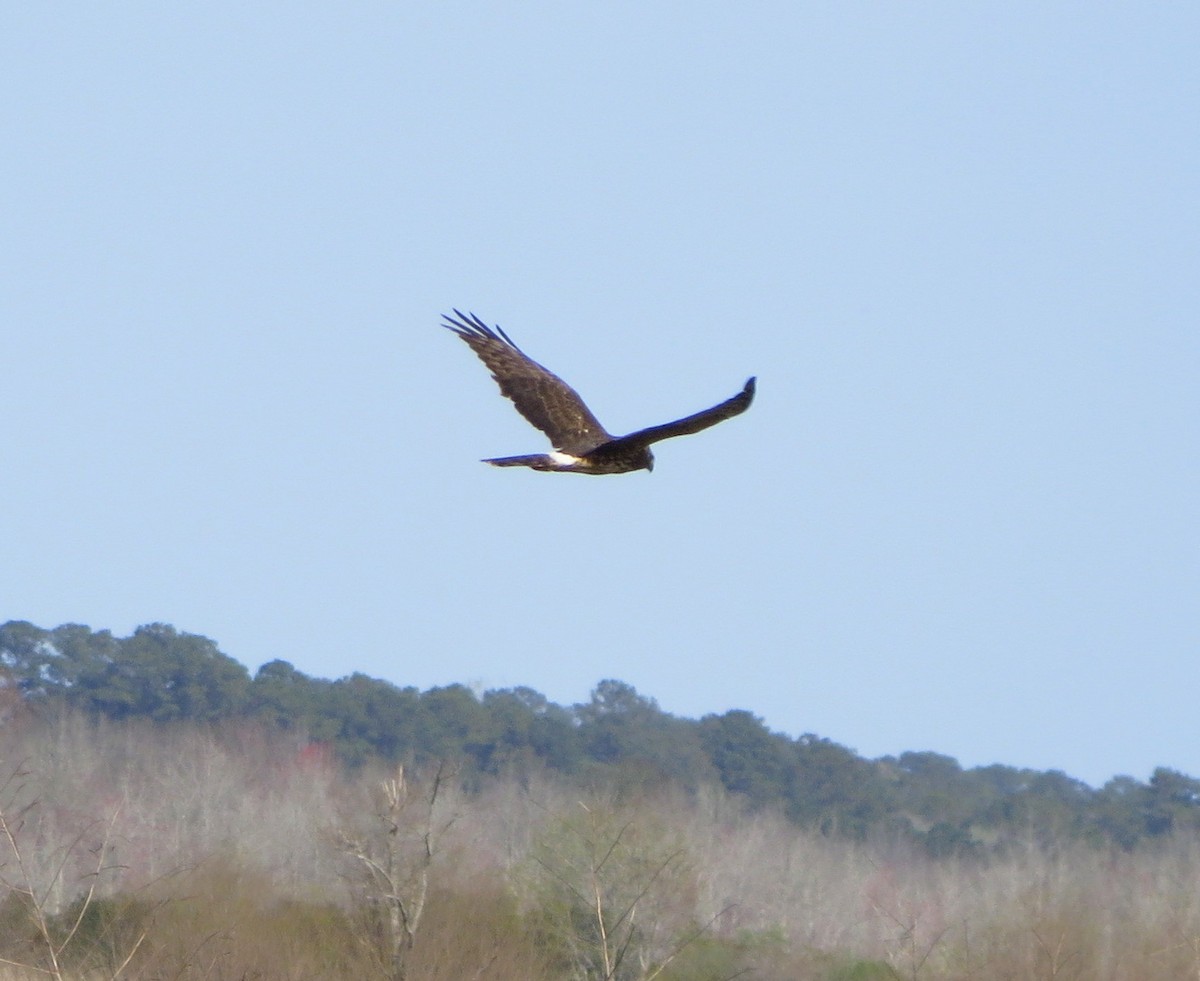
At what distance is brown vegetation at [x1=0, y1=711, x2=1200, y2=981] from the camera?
25141 millimetres

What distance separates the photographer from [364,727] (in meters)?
87.8

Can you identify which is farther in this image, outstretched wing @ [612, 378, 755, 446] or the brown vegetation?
the brown vegetation

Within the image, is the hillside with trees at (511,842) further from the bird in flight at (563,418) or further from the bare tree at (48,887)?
the bird in flight at (563,418)

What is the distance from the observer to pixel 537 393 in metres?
15.0

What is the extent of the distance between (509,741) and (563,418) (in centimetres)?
7640

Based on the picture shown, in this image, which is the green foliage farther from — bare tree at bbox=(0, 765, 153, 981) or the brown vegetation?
bare tree at bbox=(0, 765, 153, 981)

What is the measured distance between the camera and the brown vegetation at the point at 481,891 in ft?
82.5

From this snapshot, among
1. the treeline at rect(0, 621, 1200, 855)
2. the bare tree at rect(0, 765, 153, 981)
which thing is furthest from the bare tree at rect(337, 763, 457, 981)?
the treeline at rect(0, 621, 1200, 855)

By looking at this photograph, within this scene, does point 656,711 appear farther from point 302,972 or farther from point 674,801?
point 302,972

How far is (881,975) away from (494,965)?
914 centimetres

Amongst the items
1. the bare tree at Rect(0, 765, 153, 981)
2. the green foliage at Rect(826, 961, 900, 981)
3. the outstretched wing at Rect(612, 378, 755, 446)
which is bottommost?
the green foliage at Rect(826, 961, 900, 981)

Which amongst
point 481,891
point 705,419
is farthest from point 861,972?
point 705,419

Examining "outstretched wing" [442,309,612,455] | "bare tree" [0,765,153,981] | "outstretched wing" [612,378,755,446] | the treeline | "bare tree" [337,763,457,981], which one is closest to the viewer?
"bare tree" [0,765,153,981]

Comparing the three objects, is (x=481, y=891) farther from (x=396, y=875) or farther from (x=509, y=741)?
(x=509, y=741)
